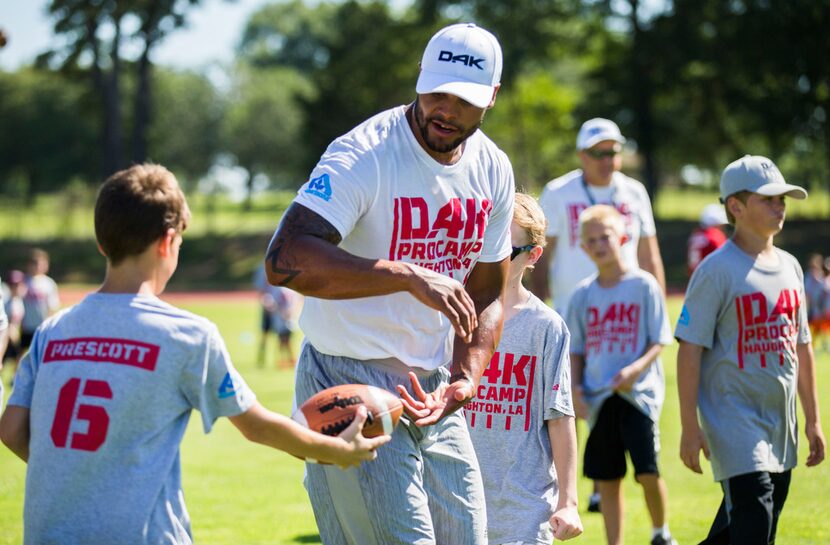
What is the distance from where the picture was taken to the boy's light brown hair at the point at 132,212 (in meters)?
3.53

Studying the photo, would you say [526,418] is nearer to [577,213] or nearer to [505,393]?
[505,393]

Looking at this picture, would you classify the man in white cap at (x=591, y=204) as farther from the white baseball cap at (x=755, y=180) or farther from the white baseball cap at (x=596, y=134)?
the white baseball cap at (x=755, y=180)

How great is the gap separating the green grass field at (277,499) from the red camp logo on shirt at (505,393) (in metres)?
2.89

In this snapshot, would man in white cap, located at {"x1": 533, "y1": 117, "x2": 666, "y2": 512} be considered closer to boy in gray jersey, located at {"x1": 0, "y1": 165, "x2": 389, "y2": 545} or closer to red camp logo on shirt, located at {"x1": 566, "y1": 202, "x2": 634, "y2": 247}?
red camp logo on shirt, located at {"x1": 566, "y1": 202, "x2": 634, "y2": 247}

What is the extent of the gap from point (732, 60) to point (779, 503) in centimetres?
4492

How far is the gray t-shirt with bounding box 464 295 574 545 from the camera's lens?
4930mm

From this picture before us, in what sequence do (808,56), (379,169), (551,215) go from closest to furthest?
(379,169)
(551,215)
(808,56)

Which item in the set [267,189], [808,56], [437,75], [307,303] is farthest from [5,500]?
[267,189]

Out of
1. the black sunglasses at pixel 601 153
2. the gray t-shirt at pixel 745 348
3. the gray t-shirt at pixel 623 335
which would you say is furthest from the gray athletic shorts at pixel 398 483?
the black sunglasses at pixel 601 153

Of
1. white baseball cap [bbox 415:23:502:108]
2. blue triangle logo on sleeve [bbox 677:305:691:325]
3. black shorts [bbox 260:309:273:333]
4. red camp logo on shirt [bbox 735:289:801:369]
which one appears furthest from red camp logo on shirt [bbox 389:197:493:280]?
black shorts [bbox 260:309:273:333]

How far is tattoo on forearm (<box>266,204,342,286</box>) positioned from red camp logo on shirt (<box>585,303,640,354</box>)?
A: 13.0 feet

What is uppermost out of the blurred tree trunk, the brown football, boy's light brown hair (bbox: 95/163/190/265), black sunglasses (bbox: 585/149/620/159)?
the blurred tree trunk

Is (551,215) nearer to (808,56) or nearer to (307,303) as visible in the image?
(307,303)

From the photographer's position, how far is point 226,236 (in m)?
56.5
